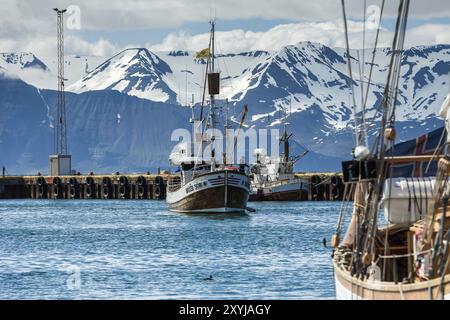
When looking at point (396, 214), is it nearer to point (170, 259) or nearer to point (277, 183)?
point (170, 259)

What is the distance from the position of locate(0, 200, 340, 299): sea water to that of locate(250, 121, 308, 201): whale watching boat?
198 ft

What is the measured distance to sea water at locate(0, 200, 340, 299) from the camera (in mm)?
47062

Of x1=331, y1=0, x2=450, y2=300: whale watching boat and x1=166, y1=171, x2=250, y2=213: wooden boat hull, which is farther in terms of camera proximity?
x1=166, y1=171, x2=250, y2=213: wooden boat hull

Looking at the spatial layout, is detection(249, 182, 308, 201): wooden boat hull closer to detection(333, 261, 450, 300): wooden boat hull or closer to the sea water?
the sea water

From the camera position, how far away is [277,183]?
17088 cm

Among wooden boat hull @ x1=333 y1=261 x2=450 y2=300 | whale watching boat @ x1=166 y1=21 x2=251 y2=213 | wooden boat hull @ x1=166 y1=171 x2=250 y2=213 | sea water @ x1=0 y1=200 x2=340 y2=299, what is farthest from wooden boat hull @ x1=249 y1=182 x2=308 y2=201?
wooden boat hull @ x1=333 y1=261 x2=450 y2=300

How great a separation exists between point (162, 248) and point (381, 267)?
125ft

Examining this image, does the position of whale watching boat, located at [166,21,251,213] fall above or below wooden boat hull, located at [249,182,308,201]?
above

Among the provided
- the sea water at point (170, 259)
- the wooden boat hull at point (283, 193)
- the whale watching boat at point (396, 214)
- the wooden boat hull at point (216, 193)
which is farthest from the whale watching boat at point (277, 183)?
the whale watching boat at point (396, 214)

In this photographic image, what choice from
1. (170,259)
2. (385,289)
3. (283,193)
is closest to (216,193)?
(170,259)

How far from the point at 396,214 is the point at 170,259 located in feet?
105

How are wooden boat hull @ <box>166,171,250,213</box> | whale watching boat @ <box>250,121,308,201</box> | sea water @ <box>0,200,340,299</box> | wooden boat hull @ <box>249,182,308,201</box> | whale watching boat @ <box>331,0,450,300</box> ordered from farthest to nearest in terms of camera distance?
1. whale watching boat @ <box>250,121,308,201</box>
2. wooden boat hull @ <box>249,182,308,201</box>
3. wooden boat hull @ <box>166,171,250,213</box>
4. sea water @ <box>0,200,340,299</box>
5. whale watching boat @ <box>331,0,450,300</box>
